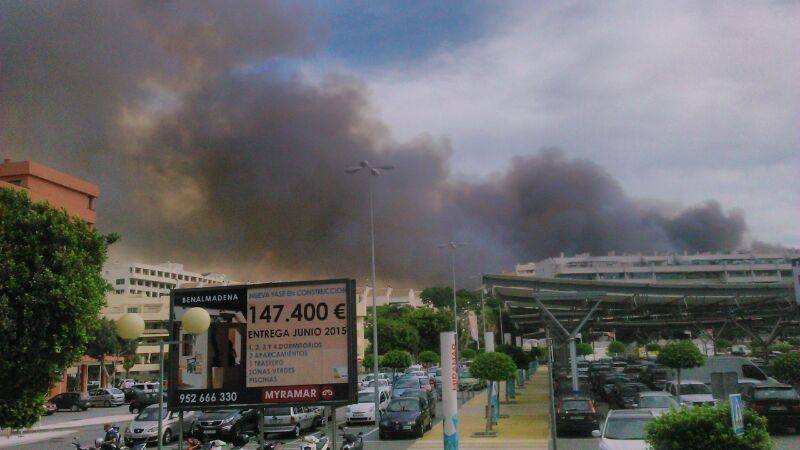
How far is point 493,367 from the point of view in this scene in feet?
88.7

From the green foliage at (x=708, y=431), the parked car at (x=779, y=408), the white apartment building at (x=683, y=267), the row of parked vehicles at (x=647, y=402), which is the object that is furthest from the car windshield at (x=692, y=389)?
the white apartment building at (x=683, y=267)

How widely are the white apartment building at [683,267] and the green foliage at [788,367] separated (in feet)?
336

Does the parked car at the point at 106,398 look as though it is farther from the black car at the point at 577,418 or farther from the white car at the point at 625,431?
the white car at the point at 625,431

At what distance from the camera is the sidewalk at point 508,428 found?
2219 centimetres

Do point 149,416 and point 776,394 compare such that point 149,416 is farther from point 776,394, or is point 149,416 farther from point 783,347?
point 783,347

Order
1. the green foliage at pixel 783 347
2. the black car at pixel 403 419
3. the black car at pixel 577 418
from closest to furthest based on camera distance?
the black car at pixel 577 418 → the black car at pixel 403 419 → the green foliage at pixel 783 347

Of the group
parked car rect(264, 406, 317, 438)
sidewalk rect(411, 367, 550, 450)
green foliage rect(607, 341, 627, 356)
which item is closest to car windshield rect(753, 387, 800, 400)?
sidewalk rect(411, 367, 550, 450)

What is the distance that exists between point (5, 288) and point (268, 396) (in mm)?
10210

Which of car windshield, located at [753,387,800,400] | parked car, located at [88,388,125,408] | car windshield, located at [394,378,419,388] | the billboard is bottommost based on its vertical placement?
parked car, located at [88,388,125,408]

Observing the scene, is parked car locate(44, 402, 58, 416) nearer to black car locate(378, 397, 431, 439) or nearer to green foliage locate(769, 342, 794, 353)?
black car locate(378, 397, 431, 439)

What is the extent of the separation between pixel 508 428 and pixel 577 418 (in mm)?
4108

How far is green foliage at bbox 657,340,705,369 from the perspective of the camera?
30.1 meters

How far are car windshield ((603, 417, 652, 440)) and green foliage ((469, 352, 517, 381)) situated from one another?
1061 centimetres

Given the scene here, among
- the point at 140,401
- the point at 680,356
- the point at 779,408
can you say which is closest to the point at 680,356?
the point at 680,356
